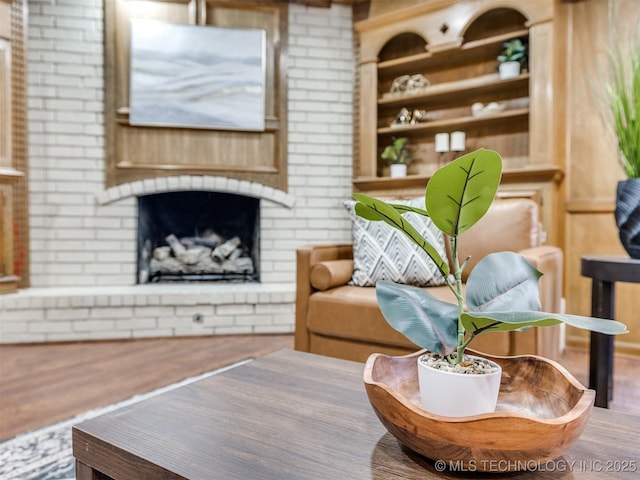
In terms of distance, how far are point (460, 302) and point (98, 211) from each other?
3210 mm

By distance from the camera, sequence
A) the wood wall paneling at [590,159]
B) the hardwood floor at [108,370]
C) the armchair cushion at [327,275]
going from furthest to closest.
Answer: the wood wall paneling at [590,159], the armchair cushion at [327,275], the hardwood floor at [108,370]

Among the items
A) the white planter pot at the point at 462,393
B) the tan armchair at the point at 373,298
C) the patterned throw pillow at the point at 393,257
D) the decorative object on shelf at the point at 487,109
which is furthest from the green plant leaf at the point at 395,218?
the decorative object on shelf at the point at 487,109

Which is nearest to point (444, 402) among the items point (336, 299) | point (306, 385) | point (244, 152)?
point (306, 385)

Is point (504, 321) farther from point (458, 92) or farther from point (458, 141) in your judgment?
point (458, 92)

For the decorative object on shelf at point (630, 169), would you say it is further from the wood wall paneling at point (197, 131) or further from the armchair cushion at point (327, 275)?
the wood wall paneling at point (197, 131)

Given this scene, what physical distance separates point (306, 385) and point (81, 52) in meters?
3.26

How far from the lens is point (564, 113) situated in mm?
2963

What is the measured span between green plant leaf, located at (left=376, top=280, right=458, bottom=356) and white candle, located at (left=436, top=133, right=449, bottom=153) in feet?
9.17

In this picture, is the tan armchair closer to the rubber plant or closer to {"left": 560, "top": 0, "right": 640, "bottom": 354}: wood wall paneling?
{"left": 560, "top": 0, "right": 640, "bottom": 354}: wood wall paneling

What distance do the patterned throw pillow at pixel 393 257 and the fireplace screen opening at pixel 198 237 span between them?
5.09 ft

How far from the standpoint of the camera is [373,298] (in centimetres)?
190

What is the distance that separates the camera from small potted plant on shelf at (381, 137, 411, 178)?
356 cm

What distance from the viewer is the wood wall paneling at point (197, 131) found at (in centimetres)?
330

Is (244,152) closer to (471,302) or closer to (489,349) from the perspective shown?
(489,349)
